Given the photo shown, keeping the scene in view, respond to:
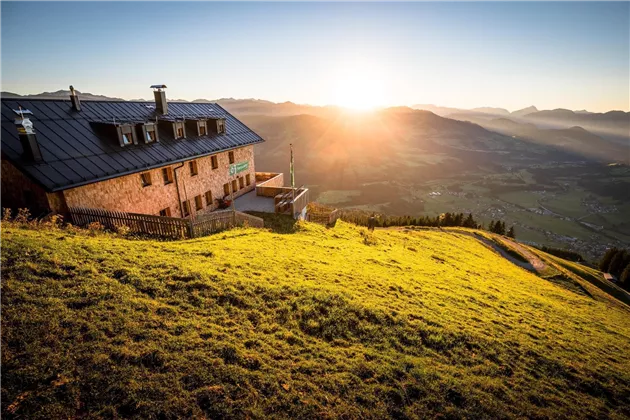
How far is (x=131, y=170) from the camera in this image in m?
21.0

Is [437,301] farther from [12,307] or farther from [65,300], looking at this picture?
[12,307]

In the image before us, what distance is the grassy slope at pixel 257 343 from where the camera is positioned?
22.0 ft

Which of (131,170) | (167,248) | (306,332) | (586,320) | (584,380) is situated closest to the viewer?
(306,332)

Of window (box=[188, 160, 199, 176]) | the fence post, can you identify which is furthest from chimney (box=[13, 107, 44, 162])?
window (box=[188, 160, 199, 176])

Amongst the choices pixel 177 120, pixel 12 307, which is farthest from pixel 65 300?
pixel 177 120

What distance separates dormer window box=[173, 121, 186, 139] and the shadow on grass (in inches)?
401

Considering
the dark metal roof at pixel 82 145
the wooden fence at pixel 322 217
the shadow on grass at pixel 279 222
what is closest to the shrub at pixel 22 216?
the dark metal roof at pixel 82 145

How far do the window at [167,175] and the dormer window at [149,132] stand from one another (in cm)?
271

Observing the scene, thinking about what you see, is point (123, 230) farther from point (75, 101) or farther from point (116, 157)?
point (75, 101)

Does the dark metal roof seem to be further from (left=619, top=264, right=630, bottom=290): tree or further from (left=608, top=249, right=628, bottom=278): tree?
(left=608, top=249, right=628, bottom=278): tree

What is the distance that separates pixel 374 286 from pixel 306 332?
5.60 metres

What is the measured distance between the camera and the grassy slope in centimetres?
671

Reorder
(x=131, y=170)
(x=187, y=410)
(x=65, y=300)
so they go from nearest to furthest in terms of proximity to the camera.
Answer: (x=187, y=410)
(x=65, y=300)
(x=131, y=170)

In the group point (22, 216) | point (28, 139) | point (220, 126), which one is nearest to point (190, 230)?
point (22, 216)
